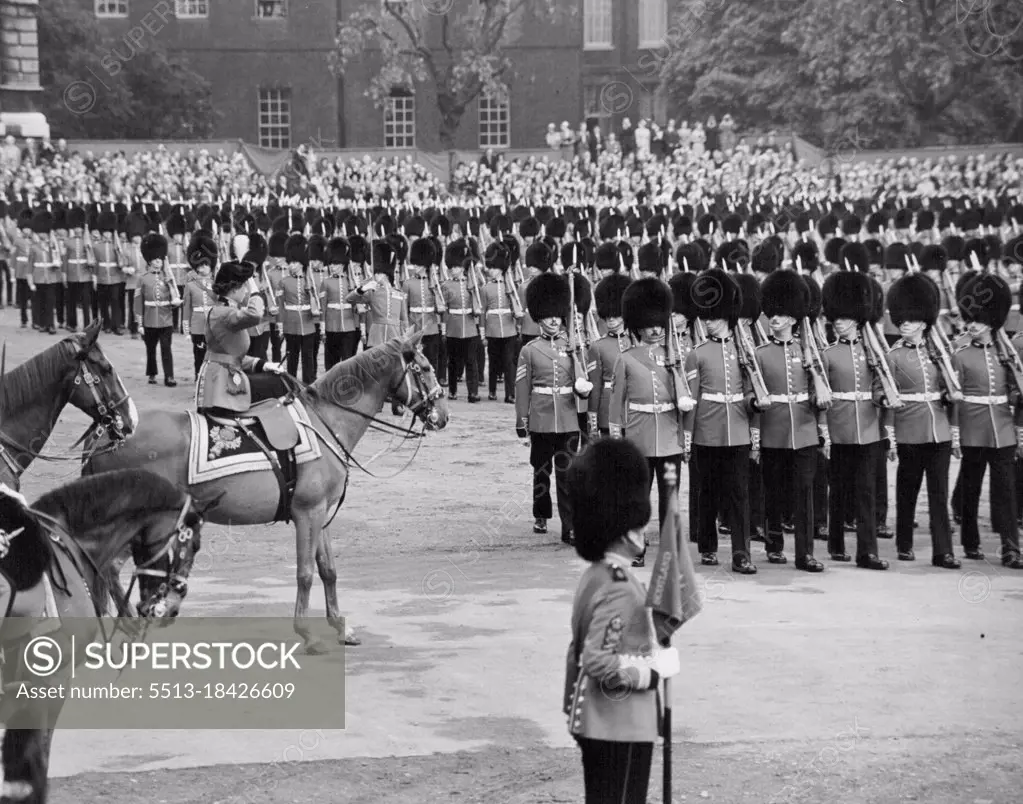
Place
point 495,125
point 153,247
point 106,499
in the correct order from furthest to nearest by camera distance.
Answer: point 495,125 < point 153,247 < point 106,499

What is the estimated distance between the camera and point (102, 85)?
39594 mm

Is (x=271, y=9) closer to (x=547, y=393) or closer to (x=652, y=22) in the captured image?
(x=652, y=22)

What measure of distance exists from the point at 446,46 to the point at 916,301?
29928mm

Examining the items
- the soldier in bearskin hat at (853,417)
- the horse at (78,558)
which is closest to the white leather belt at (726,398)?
the soldier in bearskin hat at (853,417)

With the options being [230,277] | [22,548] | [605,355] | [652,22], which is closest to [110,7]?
[652,22]

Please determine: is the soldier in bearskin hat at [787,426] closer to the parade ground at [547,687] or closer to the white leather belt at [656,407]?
the parade ground at [547,687]

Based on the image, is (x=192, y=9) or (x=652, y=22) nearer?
(x=192, y=9)

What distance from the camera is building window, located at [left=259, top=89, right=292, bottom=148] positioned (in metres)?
46.3

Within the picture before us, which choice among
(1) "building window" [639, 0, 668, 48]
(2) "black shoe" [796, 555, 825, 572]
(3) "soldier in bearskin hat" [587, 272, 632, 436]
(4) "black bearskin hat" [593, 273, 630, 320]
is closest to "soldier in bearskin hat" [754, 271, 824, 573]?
(2) "black shoe" [796, 555, 825, 572]

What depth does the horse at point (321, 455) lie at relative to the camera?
8.22 m

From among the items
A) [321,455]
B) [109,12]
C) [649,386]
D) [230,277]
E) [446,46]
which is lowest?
[321,455]

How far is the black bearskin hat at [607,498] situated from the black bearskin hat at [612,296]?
6351 mm

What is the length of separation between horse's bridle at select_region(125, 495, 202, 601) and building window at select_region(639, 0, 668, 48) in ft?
148

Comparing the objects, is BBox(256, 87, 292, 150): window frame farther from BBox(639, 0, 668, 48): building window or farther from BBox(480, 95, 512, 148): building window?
BBox(639, 0, 668, 48): building window
